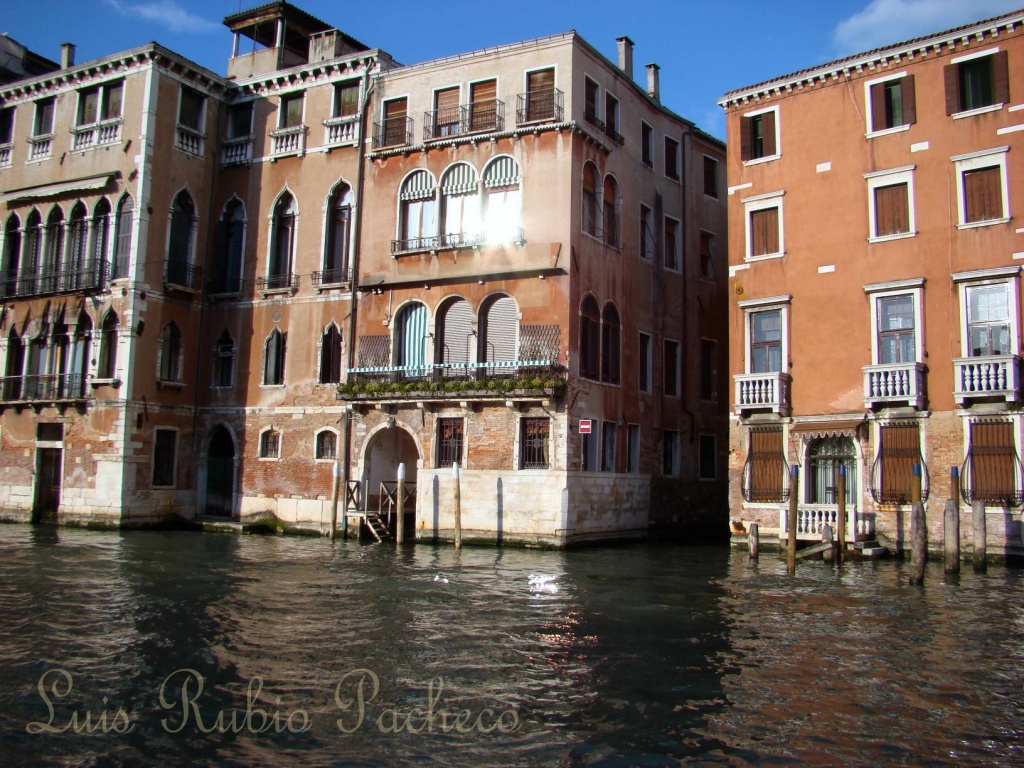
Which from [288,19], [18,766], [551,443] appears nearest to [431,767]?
[18,766]

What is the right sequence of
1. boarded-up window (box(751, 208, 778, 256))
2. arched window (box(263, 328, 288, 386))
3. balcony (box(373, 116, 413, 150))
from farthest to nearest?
arched window (box(263, 328, 288, 386)) < balcony (box(373, 116, 413, 150)) < boarded-up window (box(751, 208, 778, 256))

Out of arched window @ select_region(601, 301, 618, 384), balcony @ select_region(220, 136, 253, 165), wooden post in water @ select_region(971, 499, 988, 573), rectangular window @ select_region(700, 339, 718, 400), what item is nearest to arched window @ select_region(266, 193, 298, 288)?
balcony @ select_region(220, 136, 253, 165)

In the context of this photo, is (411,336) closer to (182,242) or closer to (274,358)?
(274,358)

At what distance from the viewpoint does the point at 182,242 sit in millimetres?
26406

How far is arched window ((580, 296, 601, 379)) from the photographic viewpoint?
22.3m

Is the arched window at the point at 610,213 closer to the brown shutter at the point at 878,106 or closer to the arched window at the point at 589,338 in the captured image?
the arched window at the point at 589,338

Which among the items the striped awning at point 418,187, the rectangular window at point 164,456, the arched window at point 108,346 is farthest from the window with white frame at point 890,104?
the arched window at point 108,346

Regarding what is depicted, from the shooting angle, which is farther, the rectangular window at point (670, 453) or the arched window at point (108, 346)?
the rectangular window at point (670, 453)

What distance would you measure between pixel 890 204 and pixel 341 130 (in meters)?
13.7

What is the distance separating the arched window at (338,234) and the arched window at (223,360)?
3.60m

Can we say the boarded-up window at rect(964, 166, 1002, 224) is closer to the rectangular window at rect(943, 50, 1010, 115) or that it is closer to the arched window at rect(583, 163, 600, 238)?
the rectangular window at rect(943, 50, 1010, 115)

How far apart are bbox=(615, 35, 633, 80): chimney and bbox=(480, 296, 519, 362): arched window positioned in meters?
8.33

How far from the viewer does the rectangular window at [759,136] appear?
2195cm

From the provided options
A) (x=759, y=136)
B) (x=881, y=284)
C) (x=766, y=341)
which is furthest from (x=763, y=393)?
(x=759, y=136)
